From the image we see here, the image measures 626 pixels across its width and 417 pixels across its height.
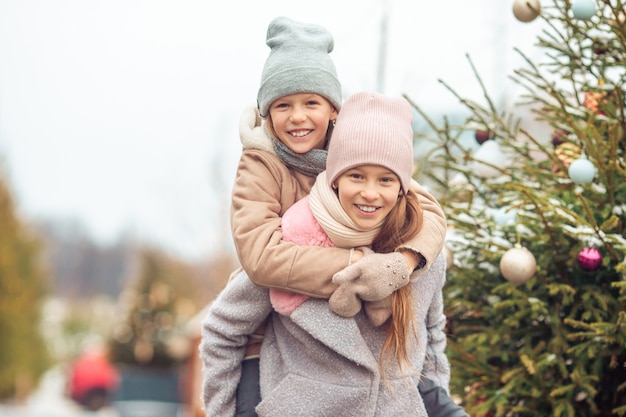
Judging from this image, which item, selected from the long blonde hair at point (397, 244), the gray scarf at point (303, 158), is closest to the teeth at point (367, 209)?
the long blonde hair at point (397, 244)

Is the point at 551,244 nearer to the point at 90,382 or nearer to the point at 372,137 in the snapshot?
the point at 372,137

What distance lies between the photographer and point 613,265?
3.78 metres

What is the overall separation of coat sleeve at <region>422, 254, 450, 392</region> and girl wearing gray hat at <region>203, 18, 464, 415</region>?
0.62 ft

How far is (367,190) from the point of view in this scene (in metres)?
2.60

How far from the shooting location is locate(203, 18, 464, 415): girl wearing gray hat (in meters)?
2.67

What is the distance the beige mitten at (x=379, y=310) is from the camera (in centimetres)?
272

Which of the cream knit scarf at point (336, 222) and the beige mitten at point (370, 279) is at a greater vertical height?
the cream knit scarf at point (336, 222)

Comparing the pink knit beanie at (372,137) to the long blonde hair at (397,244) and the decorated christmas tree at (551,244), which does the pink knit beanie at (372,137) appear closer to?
the long blonde hair at (397,244)

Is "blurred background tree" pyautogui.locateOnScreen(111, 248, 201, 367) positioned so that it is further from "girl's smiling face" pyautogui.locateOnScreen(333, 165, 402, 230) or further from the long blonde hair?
"girl's smiling face" pyautogui.locateOnScreen(333, 165, 402, 230)

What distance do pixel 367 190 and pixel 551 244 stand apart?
1543 mm

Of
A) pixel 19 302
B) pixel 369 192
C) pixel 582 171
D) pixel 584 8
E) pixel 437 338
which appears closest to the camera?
pixel 369 192

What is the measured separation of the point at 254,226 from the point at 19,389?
75.9ft

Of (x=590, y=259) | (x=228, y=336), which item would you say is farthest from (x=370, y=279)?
(x=590, y=259)

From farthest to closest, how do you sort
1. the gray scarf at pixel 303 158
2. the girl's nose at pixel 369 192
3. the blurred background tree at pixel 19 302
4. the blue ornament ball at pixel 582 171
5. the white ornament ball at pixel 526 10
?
1. the blurred background tree at pixel 19 302
2. the white ornament ball at pixel 526 10
3. the blue ornament ball at pixel 582 171
4. the gray scarf at pixel 303 158
5. the girl's nose at pixel 369 192
